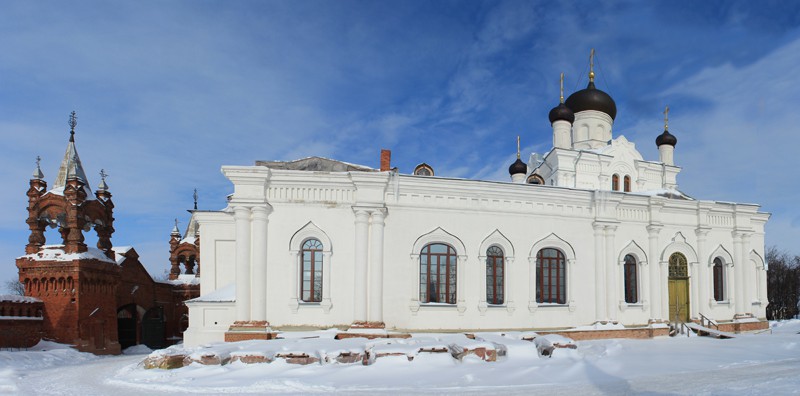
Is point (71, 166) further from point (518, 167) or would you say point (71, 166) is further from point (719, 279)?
point (719, 279)

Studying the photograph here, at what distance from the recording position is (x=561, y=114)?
25.9 m

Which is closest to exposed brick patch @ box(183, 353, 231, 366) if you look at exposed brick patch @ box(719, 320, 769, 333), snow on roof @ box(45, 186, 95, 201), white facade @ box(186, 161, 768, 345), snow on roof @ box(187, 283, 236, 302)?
white facade @ box(186, 161, 768, 345)

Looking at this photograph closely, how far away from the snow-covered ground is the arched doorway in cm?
902

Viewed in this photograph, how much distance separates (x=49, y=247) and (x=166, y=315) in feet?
27.5

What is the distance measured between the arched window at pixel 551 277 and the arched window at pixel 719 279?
7086 mm

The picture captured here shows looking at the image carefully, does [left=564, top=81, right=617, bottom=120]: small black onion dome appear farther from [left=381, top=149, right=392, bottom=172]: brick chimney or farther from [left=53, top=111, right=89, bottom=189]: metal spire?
[left=53, top=111, right=89, bottom=189]: metal spire

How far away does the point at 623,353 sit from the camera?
1433 centimetres

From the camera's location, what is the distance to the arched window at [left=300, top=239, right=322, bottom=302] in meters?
16.0

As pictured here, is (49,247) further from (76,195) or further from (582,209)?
(582,209)

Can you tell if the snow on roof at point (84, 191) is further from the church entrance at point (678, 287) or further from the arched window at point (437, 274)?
the church entrance at point (678, 287)

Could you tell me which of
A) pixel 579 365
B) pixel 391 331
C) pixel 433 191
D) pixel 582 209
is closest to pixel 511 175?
pixel 582 209

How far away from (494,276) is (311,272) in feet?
19.5

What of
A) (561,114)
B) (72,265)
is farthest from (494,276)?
(72,265)

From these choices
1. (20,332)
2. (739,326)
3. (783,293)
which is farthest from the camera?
(783,293)
